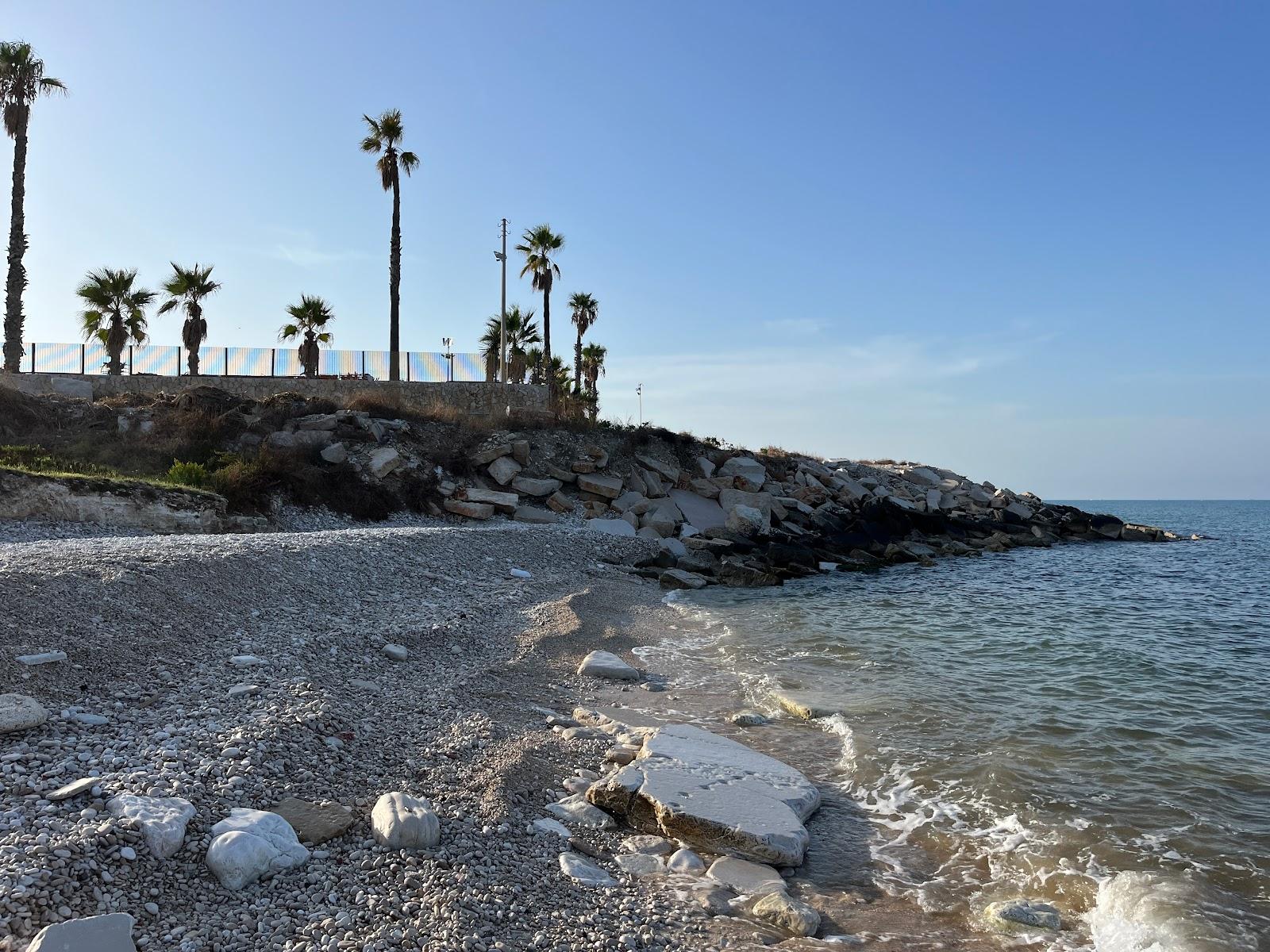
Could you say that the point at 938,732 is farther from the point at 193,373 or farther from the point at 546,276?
the point at 546,276

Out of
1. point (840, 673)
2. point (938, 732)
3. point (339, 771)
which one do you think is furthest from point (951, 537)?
point (339, 771)

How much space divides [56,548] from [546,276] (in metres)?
36.9

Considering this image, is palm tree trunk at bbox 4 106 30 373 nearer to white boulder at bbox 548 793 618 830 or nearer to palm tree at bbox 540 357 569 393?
palm tree at bbox 540 357 569 393

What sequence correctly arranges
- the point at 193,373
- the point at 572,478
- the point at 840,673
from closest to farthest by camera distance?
the point at 840,673 → the point at 572,478 → the point at 193,373

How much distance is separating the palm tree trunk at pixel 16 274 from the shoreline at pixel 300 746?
23542mm

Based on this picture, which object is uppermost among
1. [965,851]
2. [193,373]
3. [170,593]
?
[193,373]

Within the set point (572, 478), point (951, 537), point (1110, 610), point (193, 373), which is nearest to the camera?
point (1110, 610)

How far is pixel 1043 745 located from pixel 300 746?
6597 mm

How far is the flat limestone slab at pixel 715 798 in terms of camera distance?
511cm

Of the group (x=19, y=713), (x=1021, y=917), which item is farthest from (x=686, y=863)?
(x=19, y=713)

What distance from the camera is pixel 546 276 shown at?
146 feet

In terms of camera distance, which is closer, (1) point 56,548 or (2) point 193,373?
(1) point 56,548

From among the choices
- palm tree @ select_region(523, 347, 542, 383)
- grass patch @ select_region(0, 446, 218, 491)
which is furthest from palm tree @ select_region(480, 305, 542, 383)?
grass patch @ select_region(0, 446, 218, 491)

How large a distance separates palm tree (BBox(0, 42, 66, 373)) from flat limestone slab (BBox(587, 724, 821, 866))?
32284mm
